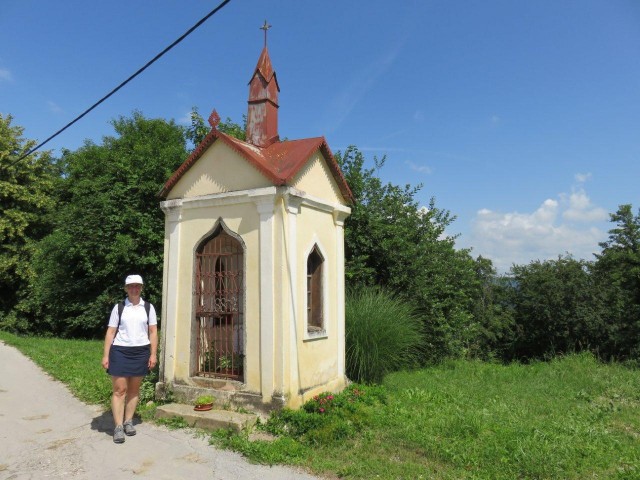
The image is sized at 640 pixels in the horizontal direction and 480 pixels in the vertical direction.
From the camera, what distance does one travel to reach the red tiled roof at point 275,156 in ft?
21.0

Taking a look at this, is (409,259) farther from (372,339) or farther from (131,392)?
(131,392)

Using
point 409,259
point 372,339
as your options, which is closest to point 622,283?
point 409,259

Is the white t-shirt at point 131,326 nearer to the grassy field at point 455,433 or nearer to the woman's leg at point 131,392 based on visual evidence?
the woman's leg at point 131,392

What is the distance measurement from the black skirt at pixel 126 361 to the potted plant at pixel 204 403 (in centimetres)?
92

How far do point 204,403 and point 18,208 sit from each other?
21.1 metres

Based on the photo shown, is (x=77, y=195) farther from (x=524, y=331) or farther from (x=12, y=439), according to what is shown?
(x=524, y=331)

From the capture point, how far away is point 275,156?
707 centimetres

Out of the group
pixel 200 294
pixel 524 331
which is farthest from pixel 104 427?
Answer: pixel 524 331

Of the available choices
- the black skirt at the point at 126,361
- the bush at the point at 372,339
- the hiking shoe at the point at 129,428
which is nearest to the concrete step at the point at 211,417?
the hiking shoe at the point at 129,428

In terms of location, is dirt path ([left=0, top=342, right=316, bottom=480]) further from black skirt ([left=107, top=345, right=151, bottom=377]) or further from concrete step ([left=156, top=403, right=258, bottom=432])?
black skirt ([left=107, top=345, right=151, bottom=377])

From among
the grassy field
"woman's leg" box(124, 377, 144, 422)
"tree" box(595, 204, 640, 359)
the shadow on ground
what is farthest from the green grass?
"tree" box(595, 204, 640, 359)

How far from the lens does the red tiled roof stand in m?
6.39

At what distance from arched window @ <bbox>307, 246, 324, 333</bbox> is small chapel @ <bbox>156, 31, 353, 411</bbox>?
17 millimetres

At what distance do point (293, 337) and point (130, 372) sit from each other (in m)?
2.05
